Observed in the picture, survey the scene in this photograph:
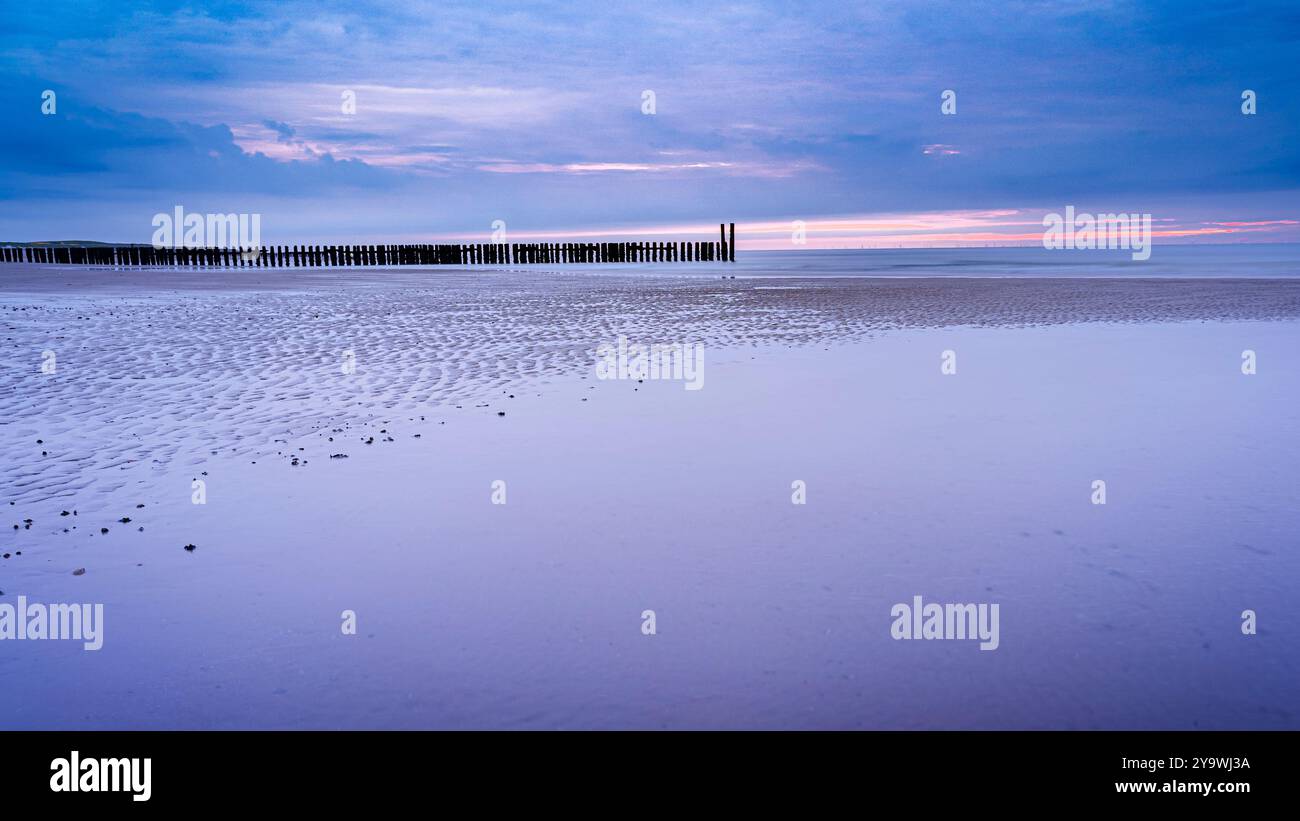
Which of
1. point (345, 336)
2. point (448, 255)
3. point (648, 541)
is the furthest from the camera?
point (448, 255)

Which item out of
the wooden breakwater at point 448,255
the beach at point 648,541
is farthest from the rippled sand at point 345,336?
the wooden breakwater at point 448,255

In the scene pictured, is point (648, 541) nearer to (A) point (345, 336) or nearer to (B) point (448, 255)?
(A) point (345, 336)

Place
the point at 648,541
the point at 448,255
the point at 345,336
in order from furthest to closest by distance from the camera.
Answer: the point at 448,255
the point at 345,336
the point at 648,541

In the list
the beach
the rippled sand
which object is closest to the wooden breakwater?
the rippled sand

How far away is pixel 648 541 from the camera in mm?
6234

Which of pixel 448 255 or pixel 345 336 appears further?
pixel 448 255

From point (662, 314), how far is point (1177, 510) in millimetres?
17748

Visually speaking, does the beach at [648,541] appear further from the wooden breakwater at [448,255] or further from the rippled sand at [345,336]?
the wooden breakwater at [448,255]

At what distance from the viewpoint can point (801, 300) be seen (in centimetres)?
2884

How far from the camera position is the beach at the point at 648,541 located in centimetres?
414

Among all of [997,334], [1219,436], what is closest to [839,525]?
[1219,436]

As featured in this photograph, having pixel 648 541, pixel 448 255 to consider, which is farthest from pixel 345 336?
pixel 448 255

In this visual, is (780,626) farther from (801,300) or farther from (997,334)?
(801,300)

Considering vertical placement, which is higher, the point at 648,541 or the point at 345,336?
the point at 345,336
